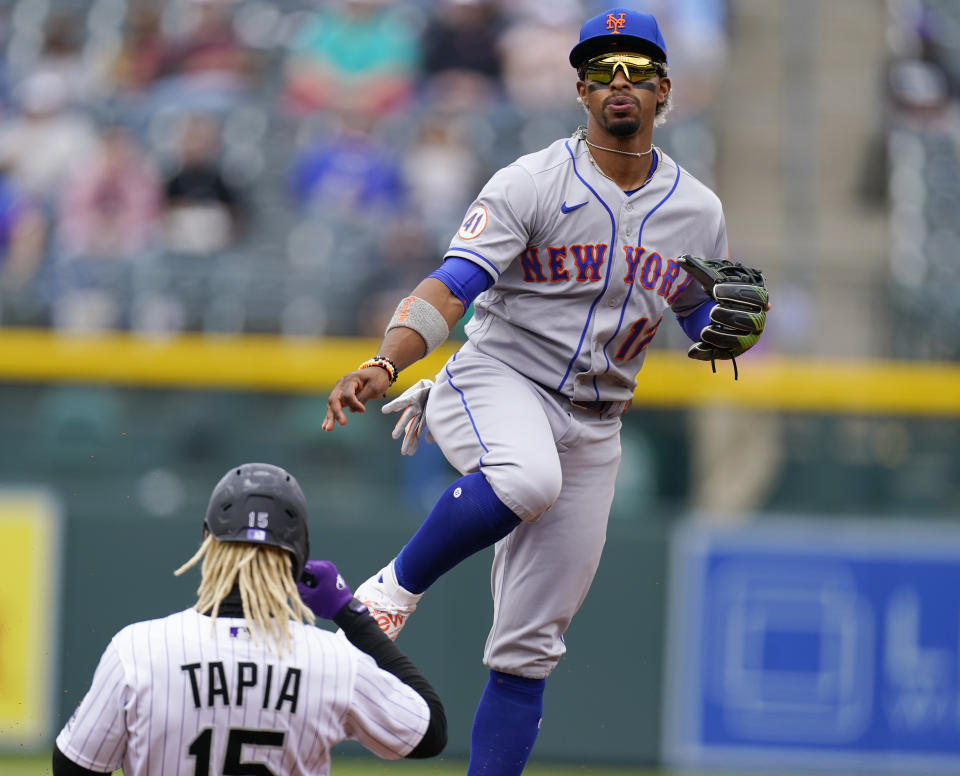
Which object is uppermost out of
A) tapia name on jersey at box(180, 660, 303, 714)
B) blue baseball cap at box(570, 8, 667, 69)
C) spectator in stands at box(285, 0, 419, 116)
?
spectator in stands at box(285, 0, 419, 116)

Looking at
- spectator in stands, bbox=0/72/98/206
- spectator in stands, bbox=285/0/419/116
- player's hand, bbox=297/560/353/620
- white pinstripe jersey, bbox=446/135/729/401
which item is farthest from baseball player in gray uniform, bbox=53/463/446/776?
spectator in stands, bbox=285/0/419/116

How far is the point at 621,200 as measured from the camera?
4523 millimetres

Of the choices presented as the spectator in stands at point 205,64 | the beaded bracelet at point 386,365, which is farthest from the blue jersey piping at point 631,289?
the spectator in stands at point 205,64

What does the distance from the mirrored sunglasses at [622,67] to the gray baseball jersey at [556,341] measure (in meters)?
0.25

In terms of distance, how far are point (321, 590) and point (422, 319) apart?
2.61 ft

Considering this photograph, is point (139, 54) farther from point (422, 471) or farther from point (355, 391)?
point (355, 391)

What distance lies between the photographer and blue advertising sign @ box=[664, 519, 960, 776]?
946 cm

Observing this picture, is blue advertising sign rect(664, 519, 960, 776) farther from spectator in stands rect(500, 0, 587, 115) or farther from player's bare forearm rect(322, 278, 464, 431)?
player's bare forearm rect(322, 278, 464, 431)

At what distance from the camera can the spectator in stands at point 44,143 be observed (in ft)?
34.9

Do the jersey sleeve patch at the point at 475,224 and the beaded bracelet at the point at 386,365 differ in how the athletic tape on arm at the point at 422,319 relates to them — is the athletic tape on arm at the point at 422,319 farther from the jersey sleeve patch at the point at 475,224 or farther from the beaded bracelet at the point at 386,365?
the jersey sleeve patch at the point at 475,224

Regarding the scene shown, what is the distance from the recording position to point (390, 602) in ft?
15.0

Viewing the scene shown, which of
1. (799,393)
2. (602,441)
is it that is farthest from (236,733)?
(799,393)

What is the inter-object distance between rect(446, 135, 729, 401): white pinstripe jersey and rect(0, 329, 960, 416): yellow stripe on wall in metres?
4.46

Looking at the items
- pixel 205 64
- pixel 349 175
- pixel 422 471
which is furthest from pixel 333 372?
pixel 205 64
